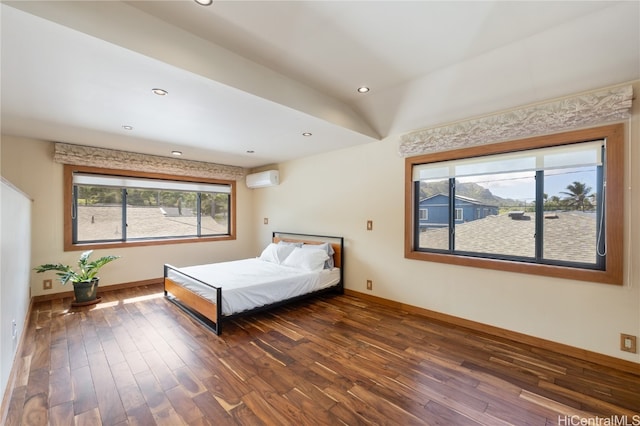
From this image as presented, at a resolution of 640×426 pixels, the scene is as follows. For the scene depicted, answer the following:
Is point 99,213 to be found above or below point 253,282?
above

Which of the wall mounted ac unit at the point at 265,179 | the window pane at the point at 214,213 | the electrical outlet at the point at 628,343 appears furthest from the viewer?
the window pane at the point at 214,213

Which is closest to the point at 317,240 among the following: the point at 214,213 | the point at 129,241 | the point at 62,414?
the point at 214,213

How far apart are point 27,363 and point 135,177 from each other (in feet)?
10.1

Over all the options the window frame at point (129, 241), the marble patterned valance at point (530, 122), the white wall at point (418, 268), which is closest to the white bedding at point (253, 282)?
the white wall at point (418, 268)

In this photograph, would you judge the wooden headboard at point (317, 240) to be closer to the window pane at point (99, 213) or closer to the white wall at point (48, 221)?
the white wall at point (48, 221)

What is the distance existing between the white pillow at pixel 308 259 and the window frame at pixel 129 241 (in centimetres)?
218

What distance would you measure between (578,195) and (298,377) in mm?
2986

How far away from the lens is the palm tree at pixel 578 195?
2.47 m

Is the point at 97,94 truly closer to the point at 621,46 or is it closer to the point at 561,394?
the point at 621,46

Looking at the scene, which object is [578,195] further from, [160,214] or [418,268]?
[160,214]

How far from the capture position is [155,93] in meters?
2.30

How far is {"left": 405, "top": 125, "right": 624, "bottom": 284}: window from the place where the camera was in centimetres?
233
